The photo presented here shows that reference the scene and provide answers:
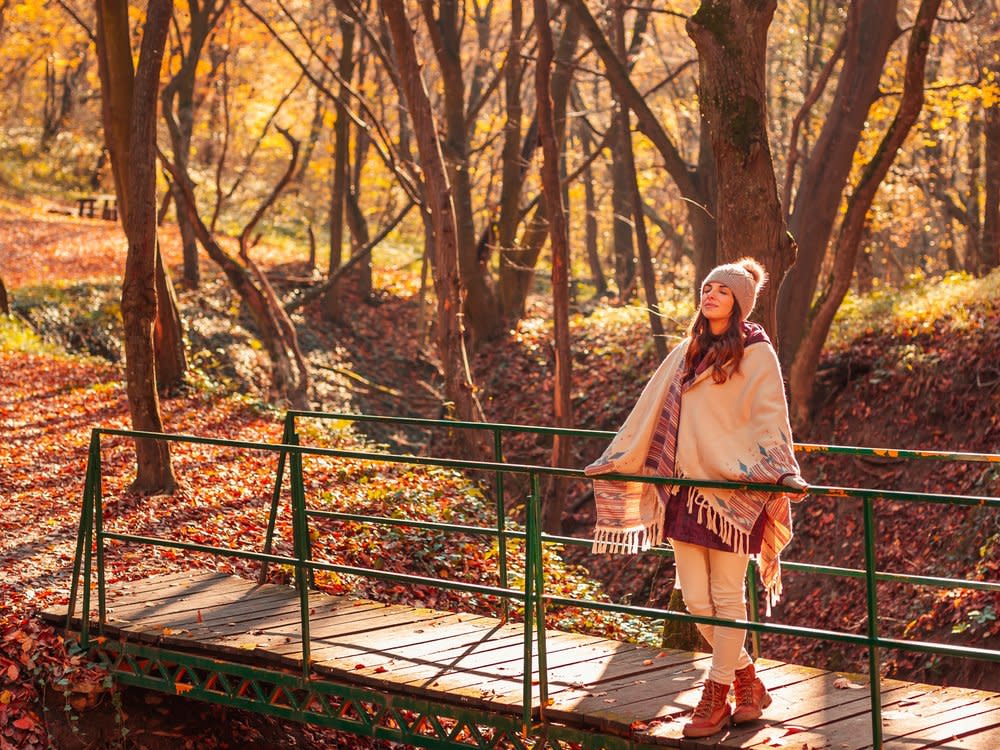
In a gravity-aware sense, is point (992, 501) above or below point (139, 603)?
above

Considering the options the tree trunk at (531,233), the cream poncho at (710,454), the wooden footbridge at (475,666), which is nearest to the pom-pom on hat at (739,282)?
the cream poncho at (710,454)

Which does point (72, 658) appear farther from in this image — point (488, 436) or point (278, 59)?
point (278, 59)

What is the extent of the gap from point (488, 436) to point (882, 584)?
6841mm

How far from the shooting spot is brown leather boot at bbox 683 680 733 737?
506 cm

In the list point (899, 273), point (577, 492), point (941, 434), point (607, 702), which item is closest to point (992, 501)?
point (607, 702)

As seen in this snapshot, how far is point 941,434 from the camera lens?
1295 cm

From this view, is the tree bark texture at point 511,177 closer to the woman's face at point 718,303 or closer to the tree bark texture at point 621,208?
the tree bark texture at point 621,208

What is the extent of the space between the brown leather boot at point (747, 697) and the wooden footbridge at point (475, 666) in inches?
2.4

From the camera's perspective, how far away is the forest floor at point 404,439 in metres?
7.53

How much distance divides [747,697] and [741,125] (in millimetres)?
4617

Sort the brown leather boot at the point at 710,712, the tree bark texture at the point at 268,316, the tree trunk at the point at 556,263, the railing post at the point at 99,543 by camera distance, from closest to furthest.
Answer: the brown leather boot at the point at 710,712
the railing post at the point at 99,543
the tree trunk at the point at 556,263
the tree bark texture at the point at 268,316

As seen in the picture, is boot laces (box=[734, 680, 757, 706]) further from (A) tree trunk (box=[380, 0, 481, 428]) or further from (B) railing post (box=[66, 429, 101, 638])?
(A) tree trunk (box=[380, 0, 481, 428])

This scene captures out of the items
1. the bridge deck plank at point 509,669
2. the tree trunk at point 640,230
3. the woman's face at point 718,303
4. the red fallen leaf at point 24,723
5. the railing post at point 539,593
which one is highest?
the tree trunk at point 640,230

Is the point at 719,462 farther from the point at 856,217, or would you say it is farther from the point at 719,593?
the point at 856,217
